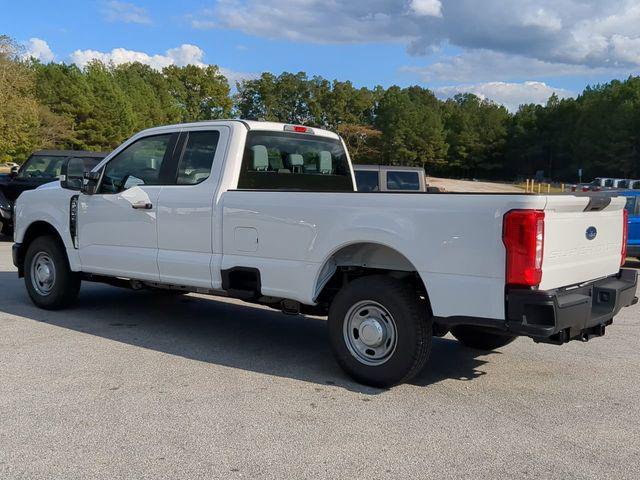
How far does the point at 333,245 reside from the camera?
5.00 m

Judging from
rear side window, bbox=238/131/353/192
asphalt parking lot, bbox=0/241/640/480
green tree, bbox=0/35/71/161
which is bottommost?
asphalt parking lot, bbox=0/241/640/480

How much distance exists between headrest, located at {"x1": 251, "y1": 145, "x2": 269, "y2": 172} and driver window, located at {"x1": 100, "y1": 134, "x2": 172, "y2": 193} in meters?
0.97

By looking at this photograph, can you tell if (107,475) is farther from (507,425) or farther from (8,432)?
(507,425)

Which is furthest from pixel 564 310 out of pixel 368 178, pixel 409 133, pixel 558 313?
pixel 409 133

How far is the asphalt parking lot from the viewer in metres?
3.60

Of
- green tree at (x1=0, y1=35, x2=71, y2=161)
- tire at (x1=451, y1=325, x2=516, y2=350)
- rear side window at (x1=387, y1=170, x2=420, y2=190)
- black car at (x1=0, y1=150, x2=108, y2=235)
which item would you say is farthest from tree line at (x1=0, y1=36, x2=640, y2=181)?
tire at (x1=451, y1=325, x2=516, y2=350)

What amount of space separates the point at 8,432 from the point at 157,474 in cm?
121

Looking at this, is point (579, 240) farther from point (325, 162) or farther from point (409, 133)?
point (409, 133)

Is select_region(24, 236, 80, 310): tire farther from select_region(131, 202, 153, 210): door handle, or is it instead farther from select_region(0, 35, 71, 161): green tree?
select_region(0, 35, 71, 161): green tree

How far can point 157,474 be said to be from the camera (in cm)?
344

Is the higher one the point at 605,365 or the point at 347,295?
the point at 347,295

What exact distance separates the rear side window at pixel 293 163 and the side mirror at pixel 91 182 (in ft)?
6.32

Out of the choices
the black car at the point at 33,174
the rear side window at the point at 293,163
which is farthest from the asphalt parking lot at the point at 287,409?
the black car at the point at 33,174

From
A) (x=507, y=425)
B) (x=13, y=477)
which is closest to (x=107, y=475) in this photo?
(x=13, y=477)
